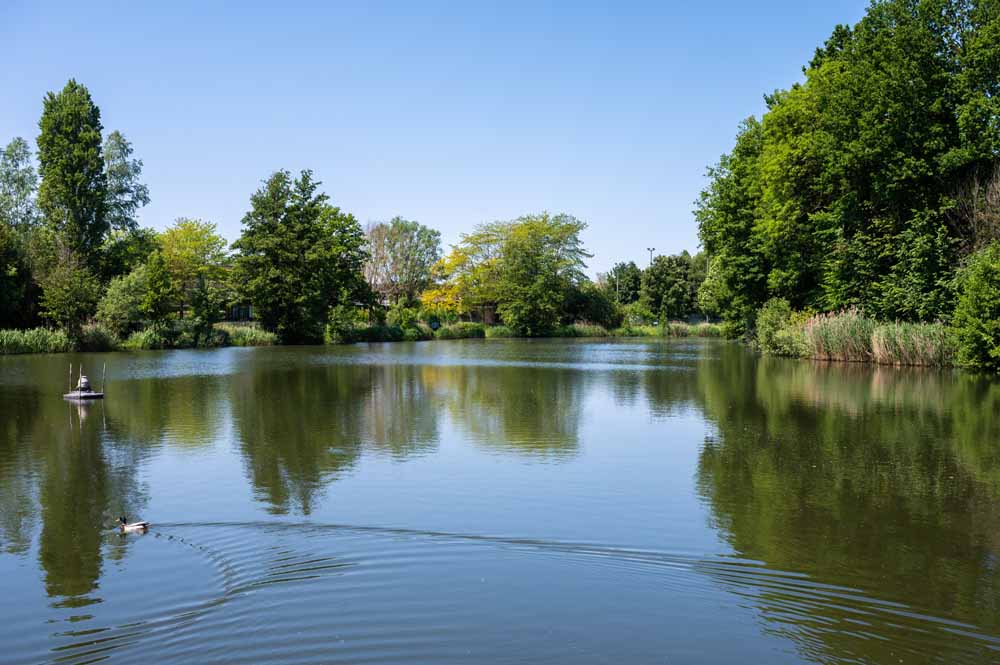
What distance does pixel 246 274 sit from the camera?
5734 cm

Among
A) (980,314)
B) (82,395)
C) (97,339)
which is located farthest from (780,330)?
A: (97,339)

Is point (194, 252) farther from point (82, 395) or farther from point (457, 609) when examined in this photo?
point (457, 609)

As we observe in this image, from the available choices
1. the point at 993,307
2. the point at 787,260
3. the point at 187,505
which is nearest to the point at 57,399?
the point at 187,505

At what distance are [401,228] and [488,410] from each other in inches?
2928

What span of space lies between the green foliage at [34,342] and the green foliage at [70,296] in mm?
1053

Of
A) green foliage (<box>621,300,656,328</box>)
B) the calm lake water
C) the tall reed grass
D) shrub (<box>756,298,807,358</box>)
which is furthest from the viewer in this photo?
green foliage (<box>621,300,656,328</box>)

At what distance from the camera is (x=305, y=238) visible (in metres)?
58.6

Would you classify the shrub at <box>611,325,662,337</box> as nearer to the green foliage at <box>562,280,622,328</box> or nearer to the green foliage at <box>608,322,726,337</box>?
the green foliage at <box>608,322,726,337</box>

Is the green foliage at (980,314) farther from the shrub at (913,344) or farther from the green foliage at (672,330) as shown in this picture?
the green foliage at (672,330)

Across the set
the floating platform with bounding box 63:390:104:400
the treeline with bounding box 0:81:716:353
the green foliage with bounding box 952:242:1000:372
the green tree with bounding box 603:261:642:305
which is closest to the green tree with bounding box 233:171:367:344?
the treeline with bounding box 0:81:716:353

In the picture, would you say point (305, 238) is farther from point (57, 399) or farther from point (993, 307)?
point (993, 307)

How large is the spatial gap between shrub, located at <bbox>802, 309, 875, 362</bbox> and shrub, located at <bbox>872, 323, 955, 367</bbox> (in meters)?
0.77

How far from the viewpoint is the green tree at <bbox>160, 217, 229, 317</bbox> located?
68.2 meters

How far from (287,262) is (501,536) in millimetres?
52339
